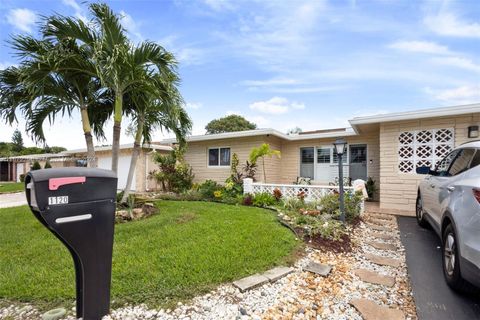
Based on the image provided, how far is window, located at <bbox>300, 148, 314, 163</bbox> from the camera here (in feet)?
37.7

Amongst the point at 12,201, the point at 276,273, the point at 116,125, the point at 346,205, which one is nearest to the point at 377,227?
the point at 346,205

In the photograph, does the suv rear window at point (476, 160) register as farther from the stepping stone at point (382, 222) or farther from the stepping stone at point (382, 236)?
the stepping stone at point (382, 222)

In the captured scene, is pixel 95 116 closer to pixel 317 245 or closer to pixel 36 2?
pixel 36 2

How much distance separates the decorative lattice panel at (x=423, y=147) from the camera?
272 inches

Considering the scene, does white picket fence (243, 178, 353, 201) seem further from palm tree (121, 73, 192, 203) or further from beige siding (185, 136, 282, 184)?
palm tree (121, 73, 192, 203)

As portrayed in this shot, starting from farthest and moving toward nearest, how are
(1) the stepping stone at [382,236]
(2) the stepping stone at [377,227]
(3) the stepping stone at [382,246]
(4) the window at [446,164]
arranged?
(2) the stepping stone at [377,227] < (1) the stepping stone at [382,236] < (3) the stepping stone at [382,246] < (4) the window at [446,164]

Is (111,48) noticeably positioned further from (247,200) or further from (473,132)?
(473,132)

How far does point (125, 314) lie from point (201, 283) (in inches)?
32.4

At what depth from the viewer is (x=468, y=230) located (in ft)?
8.04

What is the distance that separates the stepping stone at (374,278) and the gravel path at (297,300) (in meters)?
0.06

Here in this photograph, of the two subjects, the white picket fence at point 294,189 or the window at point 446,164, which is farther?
the white picket fence at point 294,189

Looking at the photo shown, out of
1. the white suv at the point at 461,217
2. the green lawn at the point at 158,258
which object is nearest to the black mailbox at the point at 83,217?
the green lawn at the point at 158,258

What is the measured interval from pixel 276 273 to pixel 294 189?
541 centimetres

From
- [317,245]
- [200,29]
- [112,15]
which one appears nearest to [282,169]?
[200,29]
